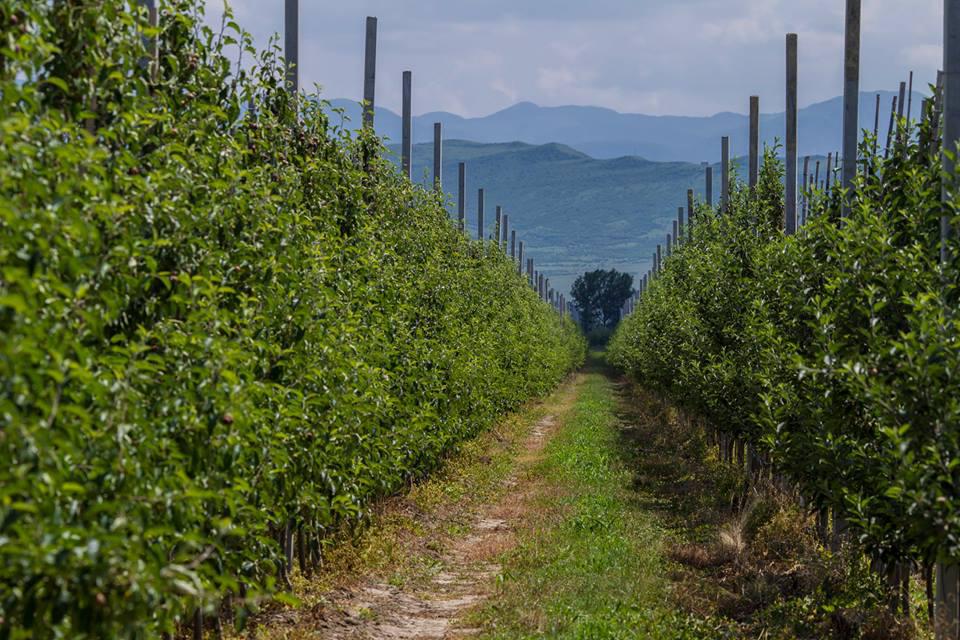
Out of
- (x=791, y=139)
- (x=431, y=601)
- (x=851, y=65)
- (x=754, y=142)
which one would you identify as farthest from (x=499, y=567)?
(x=754, y=142)

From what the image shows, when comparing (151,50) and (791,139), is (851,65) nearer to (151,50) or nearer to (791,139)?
(791,139)

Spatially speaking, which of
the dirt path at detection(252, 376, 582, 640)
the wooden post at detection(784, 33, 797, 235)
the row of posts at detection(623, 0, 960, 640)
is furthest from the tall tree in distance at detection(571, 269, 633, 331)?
the dirt path at detection(252, 376, 582, 640)

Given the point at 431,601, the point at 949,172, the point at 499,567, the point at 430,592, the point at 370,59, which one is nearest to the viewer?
the point at 949,172

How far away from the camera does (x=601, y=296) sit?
138 meters

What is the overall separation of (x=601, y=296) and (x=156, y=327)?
13489cm

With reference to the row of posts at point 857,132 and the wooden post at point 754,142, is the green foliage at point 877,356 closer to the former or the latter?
the row of posts at point 857,132

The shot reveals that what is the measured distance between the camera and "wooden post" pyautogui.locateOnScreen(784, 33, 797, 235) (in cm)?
1523

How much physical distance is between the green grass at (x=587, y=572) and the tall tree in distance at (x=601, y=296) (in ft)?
400

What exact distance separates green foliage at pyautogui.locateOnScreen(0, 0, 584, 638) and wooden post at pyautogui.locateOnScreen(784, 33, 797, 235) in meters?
7.98

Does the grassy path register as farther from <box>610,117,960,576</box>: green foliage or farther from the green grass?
<box>610,117,960,576</box>: green foliage

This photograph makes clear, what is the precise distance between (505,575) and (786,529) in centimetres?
343

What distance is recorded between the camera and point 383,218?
40.0ft

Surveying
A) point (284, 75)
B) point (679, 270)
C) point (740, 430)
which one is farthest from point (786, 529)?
point (679, 270)

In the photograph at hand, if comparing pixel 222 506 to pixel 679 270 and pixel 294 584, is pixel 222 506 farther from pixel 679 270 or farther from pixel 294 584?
pixel 679 270
